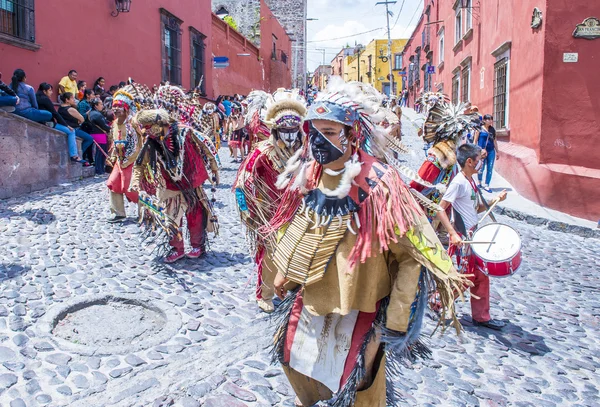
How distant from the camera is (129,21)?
1441 centimetres

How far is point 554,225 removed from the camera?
839cm

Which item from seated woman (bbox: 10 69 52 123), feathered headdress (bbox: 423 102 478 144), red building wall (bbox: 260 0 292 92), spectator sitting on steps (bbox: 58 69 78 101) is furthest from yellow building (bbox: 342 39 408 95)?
feathered headdress (bbox: 423 102 478 144)

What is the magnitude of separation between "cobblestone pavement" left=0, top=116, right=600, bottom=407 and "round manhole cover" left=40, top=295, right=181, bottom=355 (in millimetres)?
68

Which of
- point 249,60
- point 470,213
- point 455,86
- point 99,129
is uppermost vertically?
point 249,60

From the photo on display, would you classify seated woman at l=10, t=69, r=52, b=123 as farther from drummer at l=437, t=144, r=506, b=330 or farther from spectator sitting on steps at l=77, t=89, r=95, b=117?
drummer at l=437, t=144, r=506, b=330

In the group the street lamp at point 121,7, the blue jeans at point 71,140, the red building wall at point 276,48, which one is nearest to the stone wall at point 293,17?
the red building wall at point 276,48

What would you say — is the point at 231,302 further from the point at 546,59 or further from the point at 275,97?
the point at 546,59

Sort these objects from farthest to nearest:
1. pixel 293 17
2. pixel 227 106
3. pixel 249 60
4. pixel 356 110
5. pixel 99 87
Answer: pixel 293 17 → pixel 249 60 → pixel 227 106 → pixel 99 87 → pixel 356 110

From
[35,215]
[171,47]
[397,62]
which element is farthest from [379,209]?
[397,62]

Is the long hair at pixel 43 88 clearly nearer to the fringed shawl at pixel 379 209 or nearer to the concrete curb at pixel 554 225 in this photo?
the concrete curb at pixel 554 225

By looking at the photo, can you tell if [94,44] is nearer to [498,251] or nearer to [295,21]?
[498,251]

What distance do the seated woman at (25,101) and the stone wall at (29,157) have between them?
0.21 m

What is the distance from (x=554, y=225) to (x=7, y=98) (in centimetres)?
892

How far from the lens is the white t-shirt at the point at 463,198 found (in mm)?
4305
